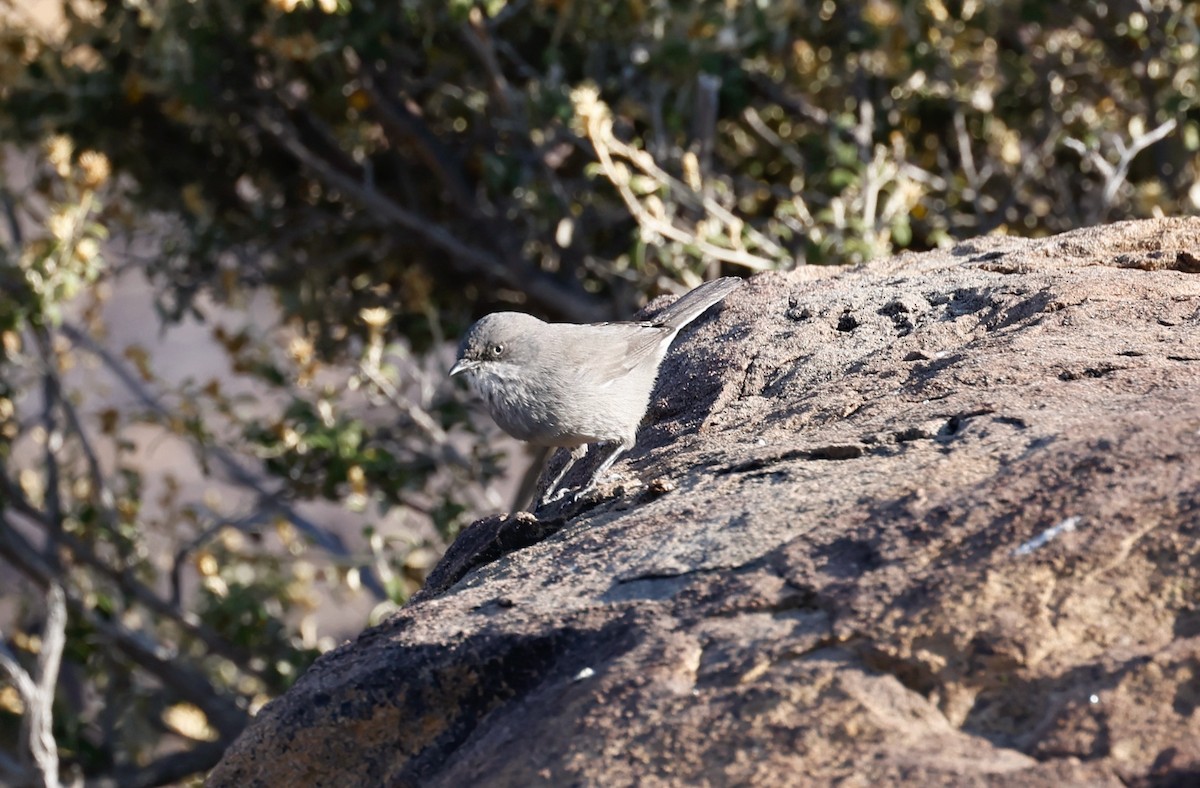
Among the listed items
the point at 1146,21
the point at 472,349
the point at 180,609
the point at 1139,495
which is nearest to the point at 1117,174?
the point at 1146,21

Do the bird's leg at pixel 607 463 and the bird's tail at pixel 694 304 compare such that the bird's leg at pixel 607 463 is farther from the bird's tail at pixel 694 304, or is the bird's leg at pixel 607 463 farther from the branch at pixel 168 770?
the branch at pixel 168 770

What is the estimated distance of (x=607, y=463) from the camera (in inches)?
150

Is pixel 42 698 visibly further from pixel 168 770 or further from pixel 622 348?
pixel 622 348

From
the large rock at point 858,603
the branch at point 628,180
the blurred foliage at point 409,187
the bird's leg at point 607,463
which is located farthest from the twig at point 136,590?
the large rock at point 858,603

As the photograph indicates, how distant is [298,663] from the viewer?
608cm

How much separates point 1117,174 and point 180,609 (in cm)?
469

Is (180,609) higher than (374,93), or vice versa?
(374,93)

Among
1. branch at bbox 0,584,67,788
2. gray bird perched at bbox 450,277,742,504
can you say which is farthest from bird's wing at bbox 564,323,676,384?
branch at bbox 0,584,67,788

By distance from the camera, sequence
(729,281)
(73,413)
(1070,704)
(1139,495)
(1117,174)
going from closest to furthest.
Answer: (1070,704)
(1139,495)
(729,281)
(1117,174)
(73,413)

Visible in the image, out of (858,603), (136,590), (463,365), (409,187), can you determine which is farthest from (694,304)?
(136,590)

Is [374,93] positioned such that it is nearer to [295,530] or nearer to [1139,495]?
[295,530]

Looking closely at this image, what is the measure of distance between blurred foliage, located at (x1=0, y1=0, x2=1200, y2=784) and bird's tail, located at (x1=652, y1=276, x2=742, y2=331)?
0.97 metres

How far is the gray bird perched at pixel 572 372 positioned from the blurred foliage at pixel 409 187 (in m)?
1.05

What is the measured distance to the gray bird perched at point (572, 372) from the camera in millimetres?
4105
